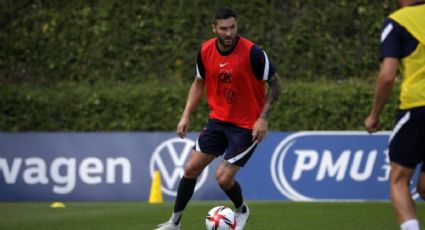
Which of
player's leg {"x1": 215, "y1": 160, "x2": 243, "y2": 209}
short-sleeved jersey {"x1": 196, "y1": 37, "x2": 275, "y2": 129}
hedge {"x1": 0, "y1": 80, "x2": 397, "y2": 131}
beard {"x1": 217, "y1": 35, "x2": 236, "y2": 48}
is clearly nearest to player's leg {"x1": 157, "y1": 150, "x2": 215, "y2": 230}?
player's leg {"x1": 215, "y1": 160, "x2": 243, "y2": 209}

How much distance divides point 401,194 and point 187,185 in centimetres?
357

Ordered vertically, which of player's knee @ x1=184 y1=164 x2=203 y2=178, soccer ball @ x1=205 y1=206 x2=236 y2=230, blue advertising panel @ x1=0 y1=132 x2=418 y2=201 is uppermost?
player's knee @ x1=184 y1=164 x2=203 y2=178

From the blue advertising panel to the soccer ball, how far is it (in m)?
7.48

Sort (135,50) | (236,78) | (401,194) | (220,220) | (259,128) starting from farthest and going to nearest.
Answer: (135,50), (236,78), (259,128), (220,220), (401,194)

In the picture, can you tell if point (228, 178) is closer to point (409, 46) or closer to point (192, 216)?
point (192, 216)

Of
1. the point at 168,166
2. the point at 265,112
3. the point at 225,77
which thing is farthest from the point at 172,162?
the point at 265,112

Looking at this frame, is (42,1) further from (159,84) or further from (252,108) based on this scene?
(252,108)

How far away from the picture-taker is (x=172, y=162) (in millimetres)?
17812

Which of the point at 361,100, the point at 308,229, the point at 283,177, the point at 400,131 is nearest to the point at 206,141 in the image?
the point at 308,229

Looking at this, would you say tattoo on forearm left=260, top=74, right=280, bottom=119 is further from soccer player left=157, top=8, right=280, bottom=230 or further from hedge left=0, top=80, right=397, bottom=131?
hedge left=0, top=80, right=397, bottom=131

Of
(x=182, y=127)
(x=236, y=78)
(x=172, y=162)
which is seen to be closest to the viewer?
(x=236, y=78)

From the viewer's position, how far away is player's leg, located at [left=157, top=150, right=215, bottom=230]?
1016cm

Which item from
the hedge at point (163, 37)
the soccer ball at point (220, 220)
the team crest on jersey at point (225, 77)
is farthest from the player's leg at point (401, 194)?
the hedge at point (163, 37)

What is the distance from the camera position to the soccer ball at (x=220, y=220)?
31.8 feet
